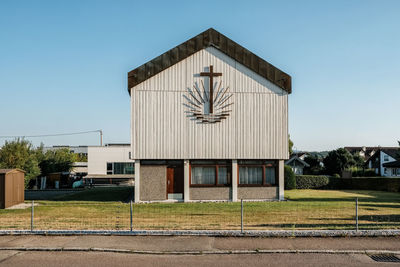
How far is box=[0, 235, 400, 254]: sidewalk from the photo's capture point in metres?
9.81

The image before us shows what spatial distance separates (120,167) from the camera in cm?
4681

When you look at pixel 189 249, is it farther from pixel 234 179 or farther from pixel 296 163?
pixel 296 163

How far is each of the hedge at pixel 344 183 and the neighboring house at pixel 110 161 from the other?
22021mm

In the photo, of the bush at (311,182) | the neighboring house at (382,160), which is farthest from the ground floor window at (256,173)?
the neighboring house at (382,160)

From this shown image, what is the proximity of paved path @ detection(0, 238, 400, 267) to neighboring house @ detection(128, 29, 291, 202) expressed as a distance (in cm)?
1032

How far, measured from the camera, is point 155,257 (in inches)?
365

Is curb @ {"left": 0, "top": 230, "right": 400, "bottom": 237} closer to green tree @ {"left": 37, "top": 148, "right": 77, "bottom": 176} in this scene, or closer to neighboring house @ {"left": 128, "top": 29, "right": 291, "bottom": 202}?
neighboring house @ {"left": 128, "top": 29, "right": 291, "bottom": 202}

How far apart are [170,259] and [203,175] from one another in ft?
41.5

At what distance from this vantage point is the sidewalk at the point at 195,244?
981cm

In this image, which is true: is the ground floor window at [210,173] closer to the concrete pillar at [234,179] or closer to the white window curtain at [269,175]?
the concrete pillar at [234,179]

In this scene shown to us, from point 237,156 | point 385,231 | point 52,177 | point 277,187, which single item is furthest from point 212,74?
point 52,177

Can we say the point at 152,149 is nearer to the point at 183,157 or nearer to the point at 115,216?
the point at 183,157

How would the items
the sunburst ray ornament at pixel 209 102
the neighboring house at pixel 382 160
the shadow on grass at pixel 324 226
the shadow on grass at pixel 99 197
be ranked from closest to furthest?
1. the shadow on grass at pixel 324 226
2. the sunburst ray ornament at pixel 209 102
3. the shadow on grass at pixel 99 197
4. the neighboring house at pixel 382 160

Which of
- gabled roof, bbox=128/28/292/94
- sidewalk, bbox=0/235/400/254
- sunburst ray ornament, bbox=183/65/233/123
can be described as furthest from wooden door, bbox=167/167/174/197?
sidewalk, bbox=0/235/400/254
